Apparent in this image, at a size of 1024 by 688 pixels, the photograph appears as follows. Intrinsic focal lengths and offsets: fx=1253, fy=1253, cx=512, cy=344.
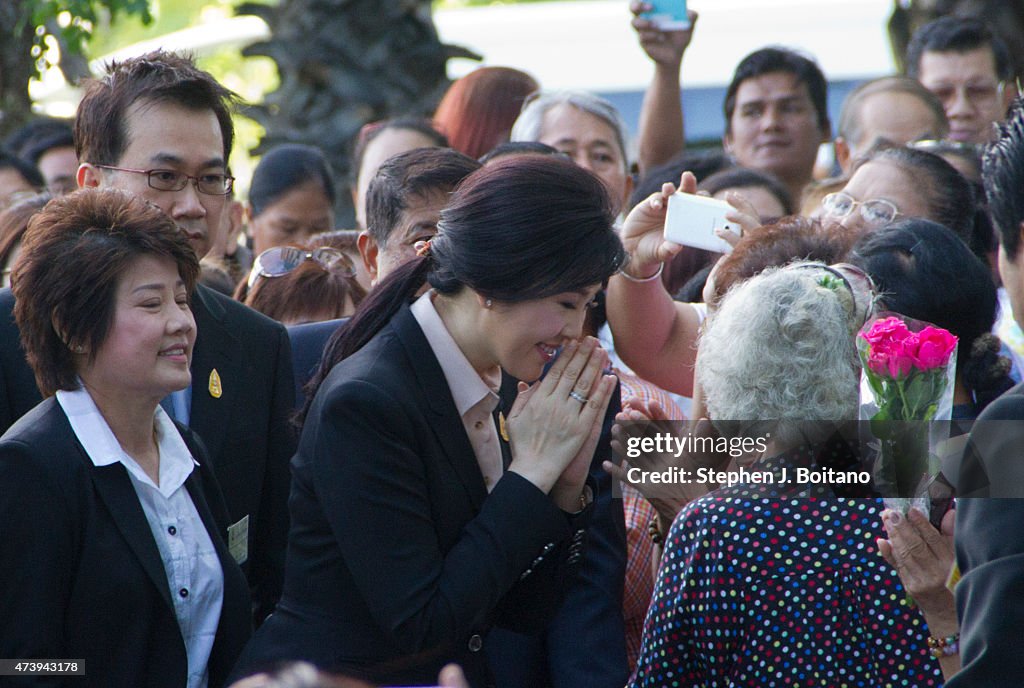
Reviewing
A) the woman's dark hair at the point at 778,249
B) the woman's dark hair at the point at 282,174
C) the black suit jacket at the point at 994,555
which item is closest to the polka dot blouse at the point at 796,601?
the black suit jacket at the point at 994,555

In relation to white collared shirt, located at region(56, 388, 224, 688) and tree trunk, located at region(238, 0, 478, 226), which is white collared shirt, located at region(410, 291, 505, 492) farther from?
tree trunk, located at region(238, 0, 478, 226)

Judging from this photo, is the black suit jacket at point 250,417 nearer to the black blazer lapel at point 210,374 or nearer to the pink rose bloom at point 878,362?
the black blazer lapel at point 210,374

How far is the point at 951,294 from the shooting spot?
2.94 metres

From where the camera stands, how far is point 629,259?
3.75m

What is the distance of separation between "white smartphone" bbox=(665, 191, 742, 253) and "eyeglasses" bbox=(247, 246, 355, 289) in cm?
114

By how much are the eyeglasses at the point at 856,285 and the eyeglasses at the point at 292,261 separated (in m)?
1.80

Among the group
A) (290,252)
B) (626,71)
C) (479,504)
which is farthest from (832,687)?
(626,71)

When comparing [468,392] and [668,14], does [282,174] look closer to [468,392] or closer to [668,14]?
[668,14]

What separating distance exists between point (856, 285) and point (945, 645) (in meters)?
0.90

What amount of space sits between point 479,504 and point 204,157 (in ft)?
4.76

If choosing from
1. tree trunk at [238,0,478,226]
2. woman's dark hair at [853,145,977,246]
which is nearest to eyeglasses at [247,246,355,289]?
→ woman's dark hair at [853,145,977,246]

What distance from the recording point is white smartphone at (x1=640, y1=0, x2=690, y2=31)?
17.5 feet

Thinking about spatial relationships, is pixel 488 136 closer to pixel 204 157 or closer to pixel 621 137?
pixel 621 137

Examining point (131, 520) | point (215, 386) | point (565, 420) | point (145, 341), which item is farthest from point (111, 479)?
point (565, 420)
